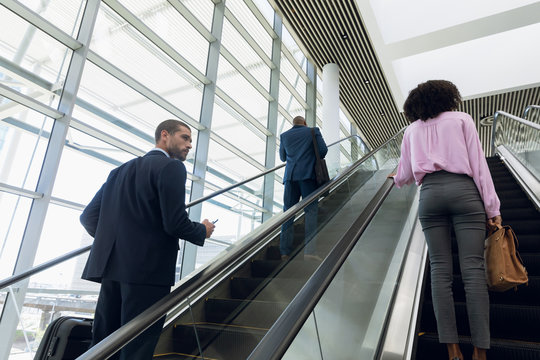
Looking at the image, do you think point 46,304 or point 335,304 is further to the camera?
point 46,304

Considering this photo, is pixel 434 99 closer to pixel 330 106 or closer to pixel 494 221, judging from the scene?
pixel 494 221

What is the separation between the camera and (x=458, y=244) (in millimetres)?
1897

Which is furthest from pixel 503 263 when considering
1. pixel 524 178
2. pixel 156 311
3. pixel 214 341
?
pixel 524 178

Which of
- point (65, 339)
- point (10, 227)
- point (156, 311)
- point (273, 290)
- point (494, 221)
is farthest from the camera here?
point (10, 227)

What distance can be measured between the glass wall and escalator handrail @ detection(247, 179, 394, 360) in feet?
6.04

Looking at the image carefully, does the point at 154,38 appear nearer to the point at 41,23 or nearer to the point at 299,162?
the point at 41,23

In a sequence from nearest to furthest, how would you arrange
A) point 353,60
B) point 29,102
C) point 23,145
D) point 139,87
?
point 29,102 → point 23,145 → point 139,87 → point 353,60

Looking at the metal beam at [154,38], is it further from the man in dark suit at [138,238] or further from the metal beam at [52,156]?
the man in dark suit at [138,238]

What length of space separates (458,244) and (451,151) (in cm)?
48

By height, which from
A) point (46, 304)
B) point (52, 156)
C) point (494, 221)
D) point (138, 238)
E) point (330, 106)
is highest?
point (330, 106)

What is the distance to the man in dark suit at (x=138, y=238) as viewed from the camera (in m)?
1.61

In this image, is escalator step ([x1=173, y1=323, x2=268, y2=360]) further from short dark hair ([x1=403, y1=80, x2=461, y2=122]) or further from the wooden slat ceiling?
the wooden slat ceiling

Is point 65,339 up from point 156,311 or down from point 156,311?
down

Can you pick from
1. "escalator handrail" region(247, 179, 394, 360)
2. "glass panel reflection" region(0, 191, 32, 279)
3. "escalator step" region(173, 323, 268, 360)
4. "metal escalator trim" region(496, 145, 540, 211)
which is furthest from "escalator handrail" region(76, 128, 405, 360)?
"glass panel reflection" region(0, 191, 32, 279)
